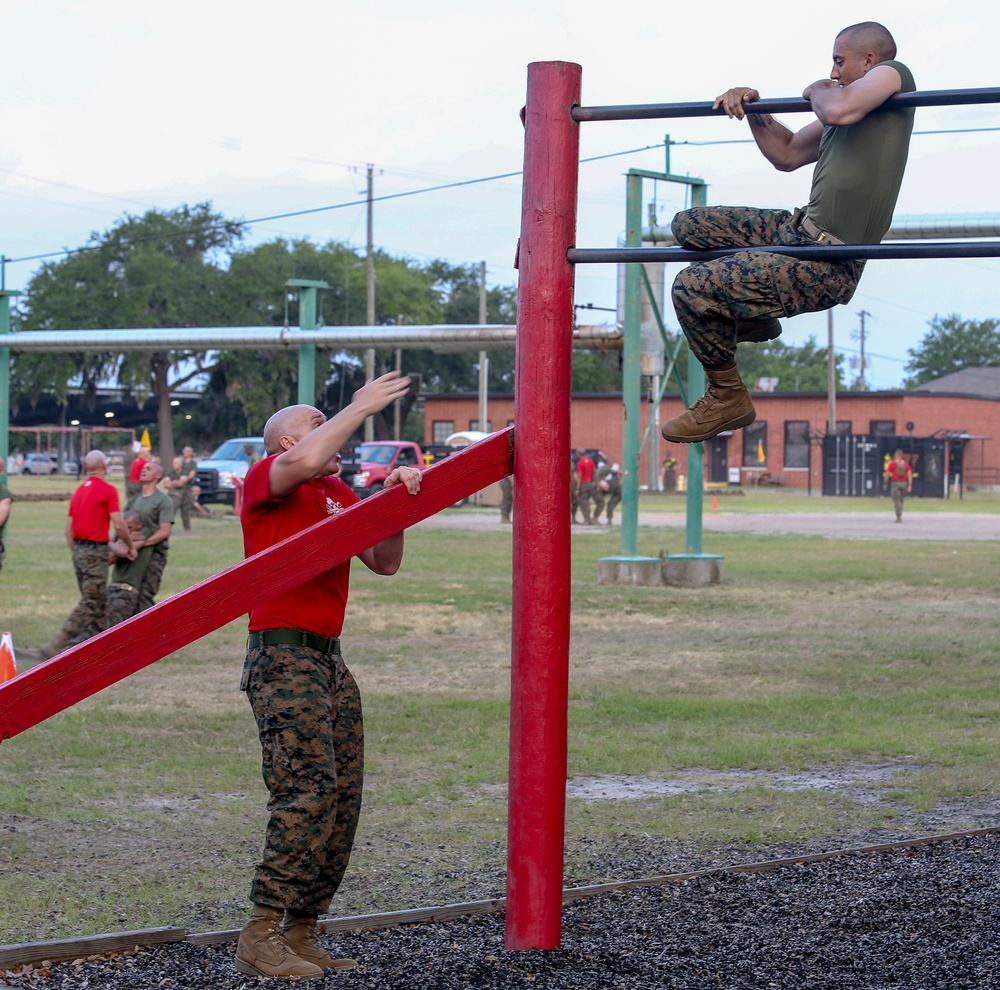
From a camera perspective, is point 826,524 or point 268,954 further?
point 826,524

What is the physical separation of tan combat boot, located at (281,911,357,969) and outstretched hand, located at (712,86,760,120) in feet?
8.84

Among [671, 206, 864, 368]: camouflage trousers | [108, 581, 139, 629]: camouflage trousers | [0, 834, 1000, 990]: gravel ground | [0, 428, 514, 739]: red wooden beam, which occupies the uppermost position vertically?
[671, 206, 864, 368]: camouflage trousers

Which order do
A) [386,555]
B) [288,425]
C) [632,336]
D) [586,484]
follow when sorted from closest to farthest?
[288,425], [386,555], [632,336], [586,484]

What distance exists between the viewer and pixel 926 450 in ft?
188

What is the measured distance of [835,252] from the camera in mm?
3779

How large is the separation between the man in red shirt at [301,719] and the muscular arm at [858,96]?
55.7 inches

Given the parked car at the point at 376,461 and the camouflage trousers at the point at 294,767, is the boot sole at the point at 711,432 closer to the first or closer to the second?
the camouflage trousers at the point at 294,767

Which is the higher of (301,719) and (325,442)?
(325,442)

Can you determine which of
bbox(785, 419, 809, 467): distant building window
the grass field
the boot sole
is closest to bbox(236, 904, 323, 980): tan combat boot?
the grass field

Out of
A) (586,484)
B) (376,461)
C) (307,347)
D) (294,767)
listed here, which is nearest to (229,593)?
(294,767)

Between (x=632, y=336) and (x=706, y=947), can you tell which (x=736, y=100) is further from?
(x=632, y=336)

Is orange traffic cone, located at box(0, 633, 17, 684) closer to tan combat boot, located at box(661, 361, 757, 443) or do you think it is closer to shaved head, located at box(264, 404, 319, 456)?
shaved head, located at box(264, 404, 319, 456)

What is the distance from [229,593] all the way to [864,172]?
2081 millimetres

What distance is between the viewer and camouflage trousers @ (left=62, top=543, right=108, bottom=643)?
1188cm
